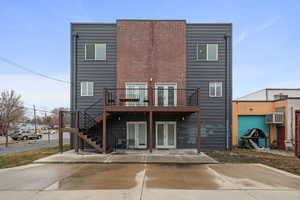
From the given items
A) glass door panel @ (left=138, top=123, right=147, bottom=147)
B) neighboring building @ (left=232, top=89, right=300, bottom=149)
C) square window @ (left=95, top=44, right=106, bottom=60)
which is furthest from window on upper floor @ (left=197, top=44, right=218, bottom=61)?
square window @ (left=95, top=44, right=106, bottom=60)

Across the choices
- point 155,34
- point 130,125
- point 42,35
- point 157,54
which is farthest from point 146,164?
point 42,35

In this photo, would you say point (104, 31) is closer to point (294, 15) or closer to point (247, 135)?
point (247, 135)

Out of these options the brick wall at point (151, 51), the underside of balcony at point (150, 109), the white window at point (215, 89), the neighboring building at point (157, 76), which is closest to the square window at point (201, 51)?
the neighboring building at point (157, 76)

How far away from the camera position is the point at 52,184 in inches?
231

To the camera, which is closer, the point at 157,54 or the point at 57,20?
the point at 157,54

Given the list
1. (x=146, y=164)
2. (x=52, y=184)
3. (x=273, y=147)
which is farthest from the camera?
(x=273, y=147)

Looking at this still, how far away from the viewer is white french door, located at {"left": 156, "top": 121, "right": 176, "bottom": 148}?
13484 mm

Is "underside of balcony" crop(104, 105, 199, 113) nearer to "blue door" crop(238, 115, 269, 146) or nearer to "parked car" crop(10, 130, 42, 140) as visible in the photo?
"blue door" crop(238, 115, 269, 146)

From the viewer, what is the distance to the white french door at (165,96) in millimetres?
13336

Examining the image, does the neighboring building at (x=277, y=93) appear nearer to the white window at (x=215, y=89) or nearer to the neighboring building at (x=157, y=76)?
the neighboring building at (x=157, y=76)

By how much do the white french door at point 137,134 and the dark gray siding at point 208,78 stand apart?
9.71ft

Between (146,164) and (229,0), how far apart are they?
12.6 m

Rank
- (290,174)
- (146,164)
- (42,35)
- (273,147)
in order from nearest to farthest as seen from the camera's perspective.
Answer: (290,174)
(146,164)
(273,147)
(42,35)

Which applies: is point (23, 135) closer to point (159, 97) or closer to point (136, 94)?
point (136, 94)
